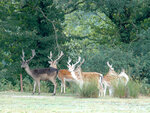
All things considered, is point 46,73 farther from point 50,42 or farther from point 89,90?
point 50,42

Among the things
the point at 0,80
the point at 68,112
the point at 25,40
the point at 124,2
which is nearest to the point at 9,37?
the point at 25,40

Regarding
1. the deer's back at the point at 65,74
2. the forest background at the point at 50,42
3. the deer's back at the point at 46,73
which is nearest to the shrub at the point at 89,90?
the deer's back at the point at 46,73

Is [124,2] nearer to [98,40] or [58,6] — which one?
[58,6]

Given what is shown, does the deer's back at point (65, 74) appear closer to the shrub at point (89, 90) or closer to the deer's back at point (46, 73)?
the deer's back at point (46, 73)

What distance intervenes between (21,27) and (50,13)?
6.42 ft

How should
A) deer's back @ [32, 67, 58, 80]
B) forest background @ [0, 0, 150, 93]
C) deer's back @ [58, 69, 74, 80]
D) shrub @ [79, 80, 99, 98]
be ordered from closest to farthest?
shrub @ [79, 80, 99, 98] < deer's back @ [32, 67, 58, 80] < deer's back @ [58, 69, 74, 80] < forest background @ [0, 0, 150, 93]

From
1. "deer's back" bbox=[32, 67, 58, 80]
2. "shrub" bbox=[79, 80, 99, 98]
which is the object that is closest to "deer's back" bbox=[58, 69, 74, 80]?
"deer's back" bbox=[32, 67, 58, 80]

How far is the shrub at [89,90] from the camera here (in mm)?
17438

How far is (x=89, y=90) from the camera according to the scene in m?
17.5

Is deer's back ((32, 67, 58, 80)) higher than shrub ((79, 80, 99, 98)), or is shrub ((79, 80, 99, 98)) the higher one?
deer's back ((32, 67, 58, 80))

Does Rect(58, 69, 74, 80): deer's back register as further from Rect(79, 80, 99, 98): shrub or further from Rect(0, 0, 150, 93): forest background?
Rect(79, 80, 99, 98): shrub

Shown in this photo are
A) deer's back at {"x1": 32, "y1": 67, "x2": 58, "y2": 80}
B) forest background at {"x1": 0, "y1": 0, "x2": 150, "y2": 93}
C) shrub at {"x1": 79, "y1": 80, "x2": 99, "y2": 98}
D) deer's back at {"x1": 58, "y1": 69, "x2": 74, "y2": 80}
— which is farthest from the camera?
forest background at {"x1": 0, "y1": 0, "x2": 150, "y2": 93}

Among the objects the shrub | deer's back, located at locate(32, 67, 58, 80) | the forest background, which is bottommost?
the shrub

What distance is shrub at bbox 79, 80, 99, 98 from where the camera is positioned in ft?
57.2
